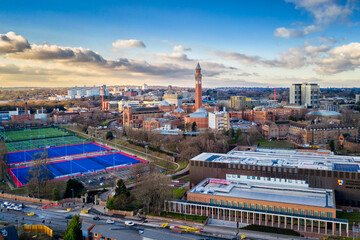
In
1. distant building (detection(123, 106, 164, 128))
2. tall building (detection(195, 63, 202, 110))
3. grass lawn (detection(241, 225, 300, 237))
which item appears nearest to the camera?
grass lawn (detection(241, 225, 300, 237))

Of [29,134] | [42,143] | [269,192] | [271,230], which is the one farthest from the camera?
[29,134]

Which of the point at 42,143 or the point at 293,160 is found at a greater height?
the point at 293,160

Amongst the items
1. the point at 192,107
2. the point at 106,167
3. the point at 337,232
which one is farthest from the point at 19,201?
the point at 192,107

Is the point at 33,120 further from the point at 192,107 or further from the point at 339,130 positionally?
the point at 339,130

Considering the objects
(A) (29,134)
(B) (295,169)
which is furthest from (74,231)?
(A) (29,134)

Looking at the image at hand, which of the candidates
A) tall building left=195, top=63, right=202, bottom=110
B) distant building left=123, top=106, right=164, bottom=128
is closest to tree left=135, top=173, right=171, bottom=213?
distant building left=123, top=106, right=164, bottom=128

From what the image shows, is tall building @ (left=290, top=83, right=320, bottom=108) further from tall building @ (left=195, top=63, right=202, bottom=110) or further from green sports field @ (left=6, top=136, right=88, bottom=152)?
green sports field @ (left=6, top=136, right=88, bottom=152)

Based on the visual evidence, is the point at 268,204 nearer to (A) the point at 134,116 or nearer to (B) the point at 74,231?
(B) the point at 74,231
